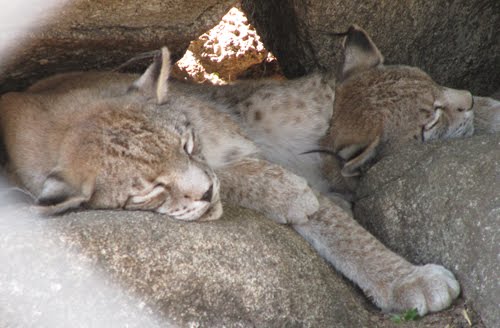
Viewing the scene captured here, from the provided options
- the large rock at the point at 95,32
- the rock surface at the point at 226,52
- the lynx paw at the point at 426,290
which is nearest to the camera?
the lynx paw at the point at 426,290

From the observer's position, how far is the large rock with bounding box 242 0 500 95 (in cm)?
372

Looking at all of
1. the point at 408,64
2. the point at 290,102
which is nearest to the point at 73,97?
the point at 290,102

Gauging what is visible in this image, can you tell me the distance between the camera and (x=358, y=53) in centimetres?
353

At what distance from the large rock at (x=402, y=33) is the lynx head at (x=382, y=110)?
253 millimetres

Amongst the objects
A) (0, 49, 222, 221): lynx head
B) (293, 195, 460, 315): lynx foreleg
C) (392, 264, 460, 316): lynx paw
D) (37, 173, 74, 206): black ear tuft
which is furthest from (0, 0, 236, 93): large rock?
(392, 264, 460, 316): lynx paw

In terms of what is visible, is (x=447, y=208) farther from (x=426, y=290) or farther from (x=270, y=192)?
(x=270, y=192)

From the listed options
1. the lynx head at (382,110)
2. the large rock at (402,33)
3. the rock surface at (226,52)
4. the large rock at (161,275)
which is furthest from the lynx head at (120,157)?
the rock surface at (226,52)

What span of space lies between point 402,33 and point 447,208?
1.41 m

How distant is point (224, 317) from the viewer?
2293mm

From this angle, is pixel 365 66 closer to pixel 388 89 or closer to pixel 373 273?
pixel 388 89

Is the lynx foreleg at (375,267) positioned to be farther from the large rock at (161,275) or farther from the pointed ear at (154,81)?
the pointed ear at (154,81)

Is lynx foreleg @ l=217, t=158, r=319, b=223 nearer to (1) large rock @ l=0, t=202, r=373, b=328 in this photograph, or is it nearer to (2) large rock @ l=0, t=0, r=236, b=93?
(1) large rock @ l=0, t=202, r=373, b=328

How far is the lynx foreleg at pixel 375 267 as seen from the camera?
2.61 meters

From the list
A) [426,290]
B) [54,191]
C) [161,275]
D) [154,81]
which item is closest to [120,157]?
[54,191]
